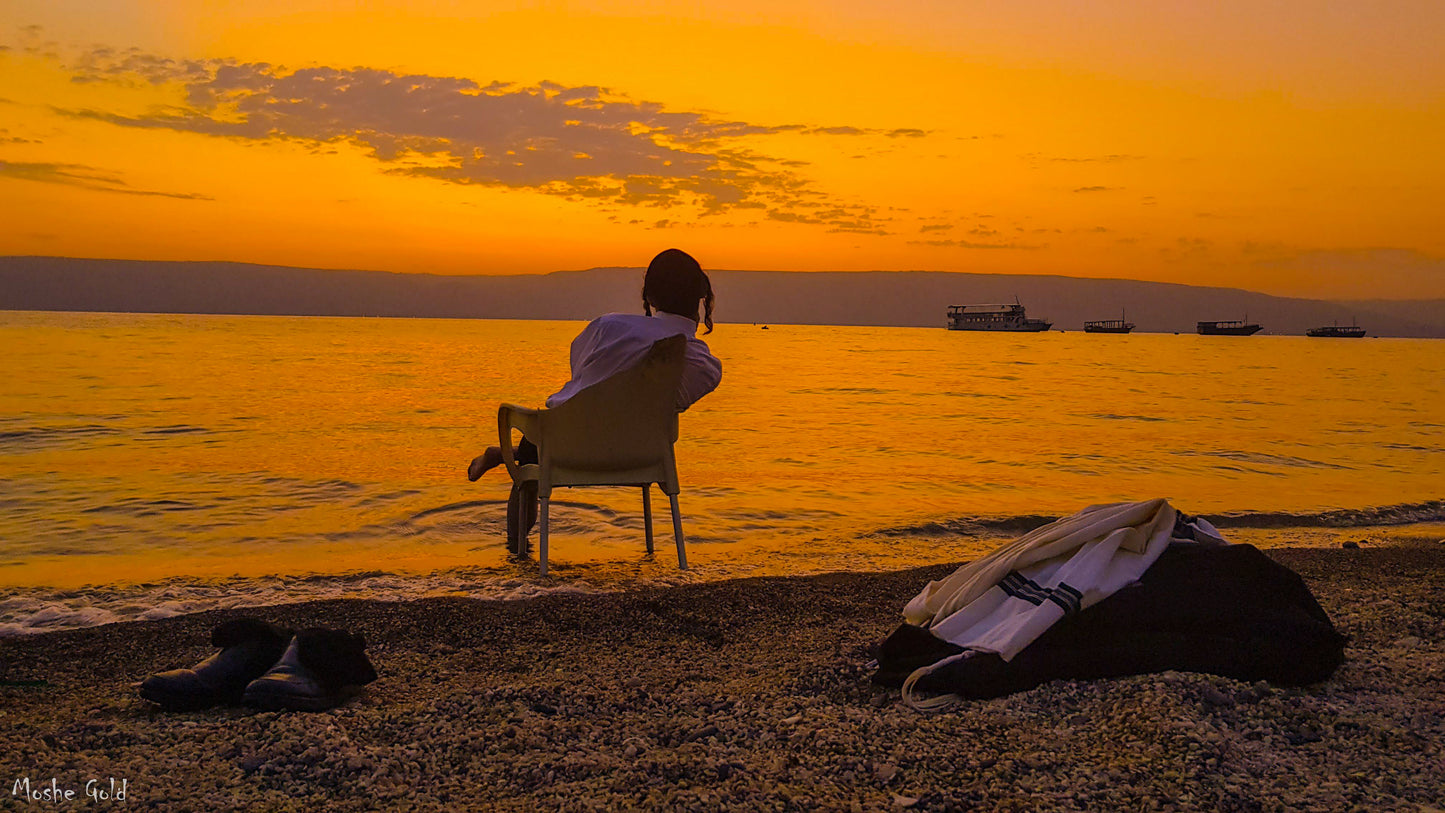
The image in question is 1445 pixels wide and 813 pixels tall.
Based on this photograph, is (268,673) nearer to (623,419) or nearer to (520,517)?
(623,419)

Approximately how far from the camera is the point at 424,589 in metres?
5.09

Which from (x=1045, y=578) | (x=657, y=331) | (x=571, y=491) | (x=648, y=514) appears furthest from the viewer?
(x=571, y=491)

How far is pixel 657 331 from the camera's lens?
4.72m

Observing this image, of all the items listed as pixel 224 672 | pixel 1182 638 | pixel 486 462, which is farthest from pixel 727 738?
pixel 486 462

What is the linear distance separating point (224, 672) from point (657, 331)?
253cm

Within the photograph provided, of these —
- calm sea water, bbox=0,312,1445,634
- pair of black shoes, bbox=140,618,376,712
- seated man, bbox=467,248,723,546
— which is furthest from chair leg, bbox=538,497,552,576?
pair of black shoes, bbox=140,618,376,712

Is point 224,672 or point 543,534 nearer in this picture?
point 224,672

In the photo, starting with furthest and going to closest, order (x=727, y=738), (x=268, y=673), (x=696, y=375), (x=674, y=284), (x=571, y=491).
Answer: (x=571, y=491) < (x=696, y=375) < (x=674, y=284) < (x=268, y=673) < (x=727, y=738)

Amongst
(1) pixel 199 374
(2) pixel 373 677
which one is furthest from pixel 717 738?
(1) pixel 199 374

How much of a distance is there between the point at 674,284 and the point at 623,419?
76 centimetres

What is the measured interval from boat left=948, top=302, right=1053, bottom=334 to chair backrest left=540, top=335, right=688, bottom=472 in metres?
135

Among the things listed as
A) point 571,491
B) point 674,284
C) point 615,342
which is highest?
point 674,284
